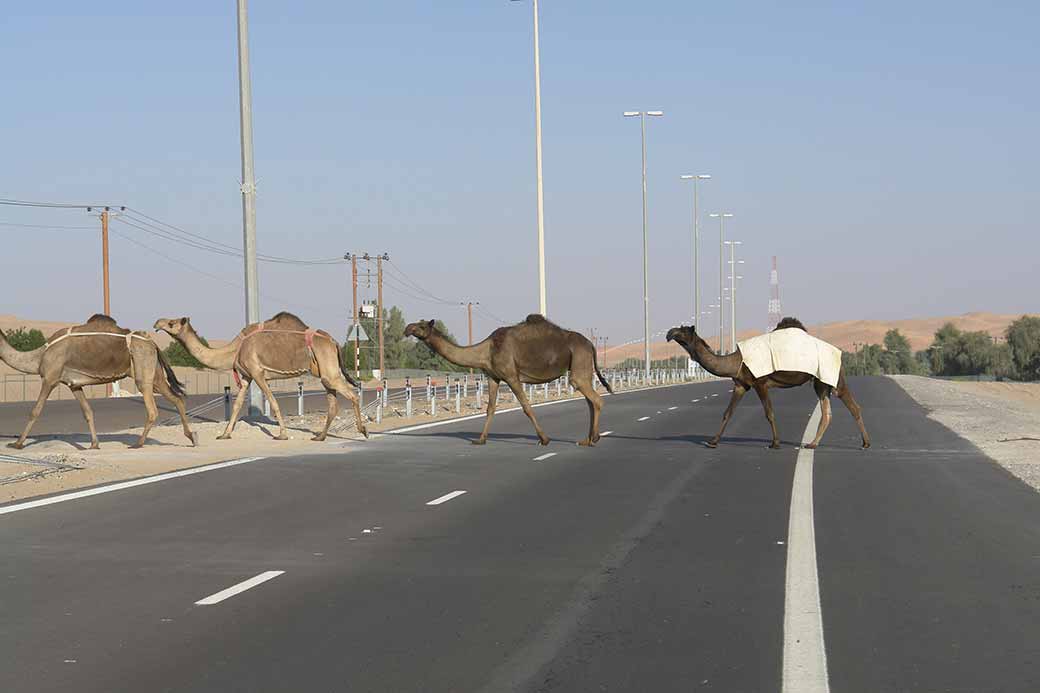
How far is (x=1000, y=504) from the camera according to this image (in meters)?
16.0

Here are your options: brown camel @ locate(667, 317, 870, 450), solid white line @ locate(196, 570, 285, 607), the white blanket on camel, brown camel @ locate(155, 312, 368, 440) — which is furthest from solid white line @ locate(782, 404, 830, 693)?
brown camel @ locate(155, 312, 368, 440)

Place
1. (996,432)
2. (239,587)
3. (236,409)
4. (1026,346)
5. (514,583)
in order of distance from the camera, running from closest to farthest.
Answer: (239,587) < (514,583) < (236,409) < (996,432) < (1026,346)

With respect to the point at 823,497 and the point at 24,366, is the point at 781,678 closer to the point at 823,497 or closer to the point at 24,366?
the point at 823,497

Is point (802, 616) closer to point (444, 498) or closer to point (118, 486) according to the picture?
point (444, 498)

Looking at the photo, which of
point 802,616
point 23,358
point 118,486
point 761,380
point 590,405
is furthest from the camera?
point 590,405

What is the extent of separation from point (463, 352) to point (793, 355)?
5.81 metres

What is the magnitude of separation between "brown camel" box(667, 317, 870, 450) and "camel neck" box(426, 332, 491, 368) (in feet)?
10.6

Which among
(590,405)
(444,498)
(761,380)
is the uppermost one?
(761,380)

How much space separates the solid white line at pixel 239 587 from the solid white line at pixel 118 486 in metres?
5.17

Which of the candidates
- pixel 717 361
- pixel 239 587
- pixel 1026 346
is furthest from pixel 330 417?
pixel 1026 346

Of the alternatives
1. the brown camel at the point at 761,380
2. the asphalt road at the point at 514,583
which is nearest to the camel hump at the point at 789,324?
the brown camel at the point at 761,380

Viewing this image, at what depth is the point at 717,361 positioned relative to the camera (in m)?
25.8

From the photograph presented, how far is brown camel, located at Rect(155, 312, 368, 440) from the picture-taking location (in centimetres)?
2661

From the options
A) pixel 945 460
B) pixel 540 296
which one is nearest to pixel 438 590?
pixel 945 460
